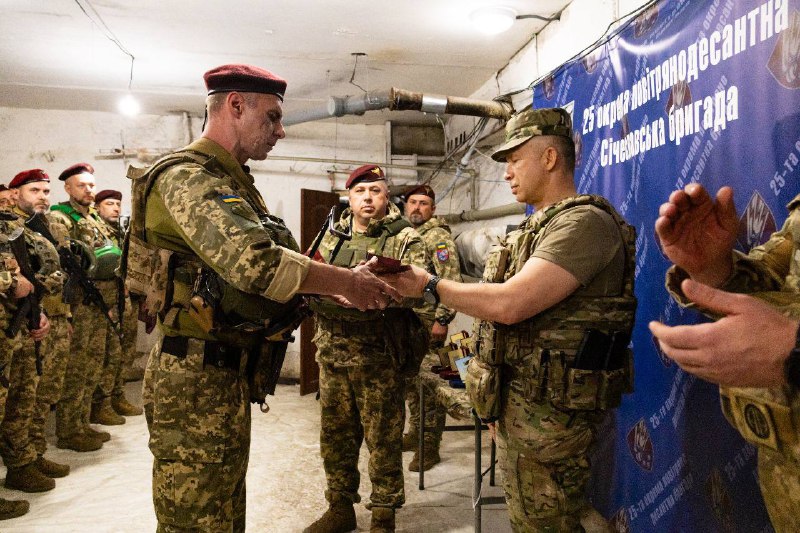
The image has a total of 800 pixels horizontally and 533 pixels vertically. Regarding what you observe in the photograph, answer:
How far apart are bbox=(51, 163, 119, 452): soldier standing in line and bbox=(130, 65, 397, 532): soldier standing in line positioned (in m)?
2.89

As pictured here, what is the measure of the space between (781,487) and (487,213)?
433cm

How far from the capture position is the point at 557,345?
186 centimetres

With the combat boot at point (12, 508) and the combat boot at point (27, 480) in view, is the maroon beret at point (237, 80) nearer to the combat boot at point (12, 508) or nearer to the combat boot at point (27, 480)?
the combat boot at point (12, 508)

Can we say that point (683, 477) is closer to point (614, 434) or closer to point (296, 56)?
point (614, 434)

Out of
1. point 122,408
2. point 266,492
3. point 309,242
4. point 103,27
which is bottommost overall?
point 266,492

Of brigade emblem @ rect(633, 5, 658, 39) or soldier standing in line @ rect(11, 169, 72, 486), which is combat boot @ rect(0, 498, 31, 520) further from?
brigade emblem @ rect(633, 5, 658, 39)

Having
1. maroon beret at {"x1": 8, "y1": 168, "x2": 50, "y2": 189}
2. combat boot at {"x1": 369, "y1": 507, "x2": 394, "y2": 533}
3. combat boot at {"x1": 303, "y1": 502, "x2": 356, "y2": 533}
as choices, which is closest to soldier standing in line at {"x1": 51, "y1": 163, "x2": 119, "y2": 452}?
maroon beret at {"x1": 8, "y1": 168, "x2": 50, "y2": 189}

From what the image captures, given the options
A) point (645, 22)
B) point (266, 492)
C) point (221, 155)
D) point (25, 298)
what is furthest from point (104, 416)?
point (645, 22)

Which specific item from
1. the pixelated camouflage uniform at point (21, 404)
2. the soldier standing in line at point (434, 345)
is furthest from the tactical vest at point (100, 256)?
the soldier standing in line at point (434, 345)

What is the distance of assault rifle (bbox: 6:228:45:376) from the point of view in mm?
3150

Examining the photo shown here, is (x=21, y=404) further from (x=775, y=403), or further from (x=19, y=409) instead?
(x=775, y=403)

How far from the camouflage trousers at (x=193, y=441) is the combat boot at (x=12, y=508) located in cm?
198

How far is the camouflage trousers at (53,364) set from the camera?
374 cm

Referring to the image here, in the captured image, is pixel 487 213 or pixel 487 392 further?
pixel 487 213
